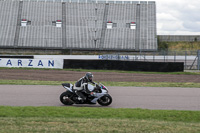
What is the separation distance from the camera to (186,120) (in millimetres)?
9172

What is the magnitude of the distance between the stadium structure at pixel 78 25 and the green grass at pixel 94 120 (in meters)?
42.9

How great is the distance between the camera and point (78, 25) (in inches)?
2217

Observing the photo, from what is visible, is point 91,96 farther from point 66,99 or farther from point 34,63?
point 34,63

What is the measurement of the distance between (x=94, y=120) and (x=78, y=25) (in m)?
48.5

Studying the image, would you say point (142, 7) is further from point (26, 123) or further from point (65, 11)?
point (26, 123)

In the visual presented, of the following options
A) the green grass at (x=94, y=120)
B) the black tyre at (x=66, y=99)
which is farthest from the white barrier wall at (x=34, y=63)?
the green grass at (x=94, y=120)

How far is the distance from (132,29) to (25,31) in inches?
689

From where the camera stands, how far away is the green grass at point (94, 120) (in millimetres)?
7586

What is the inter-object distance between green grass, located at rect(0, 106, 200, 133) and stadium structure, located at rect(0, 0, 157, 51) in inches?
1689

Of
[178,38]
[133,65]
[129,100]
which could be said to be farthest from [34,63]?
[178,38]

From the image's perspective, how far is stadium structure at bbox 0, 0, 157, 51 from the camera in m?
53.5

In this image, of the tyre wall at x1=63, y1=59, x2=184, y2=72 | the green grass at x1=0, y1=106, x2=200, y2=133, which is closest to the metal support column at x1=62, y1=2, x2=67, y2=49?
the tyre wall at x1=63, y1=59, x2=184, y2=72

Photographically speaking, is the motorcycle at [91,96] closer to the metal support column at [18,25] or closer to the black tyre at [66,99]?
the black tyre at [66,99]

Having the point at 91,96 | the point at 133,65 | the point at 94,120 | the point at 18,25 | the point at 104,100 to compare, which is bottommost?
the point at 94,120
